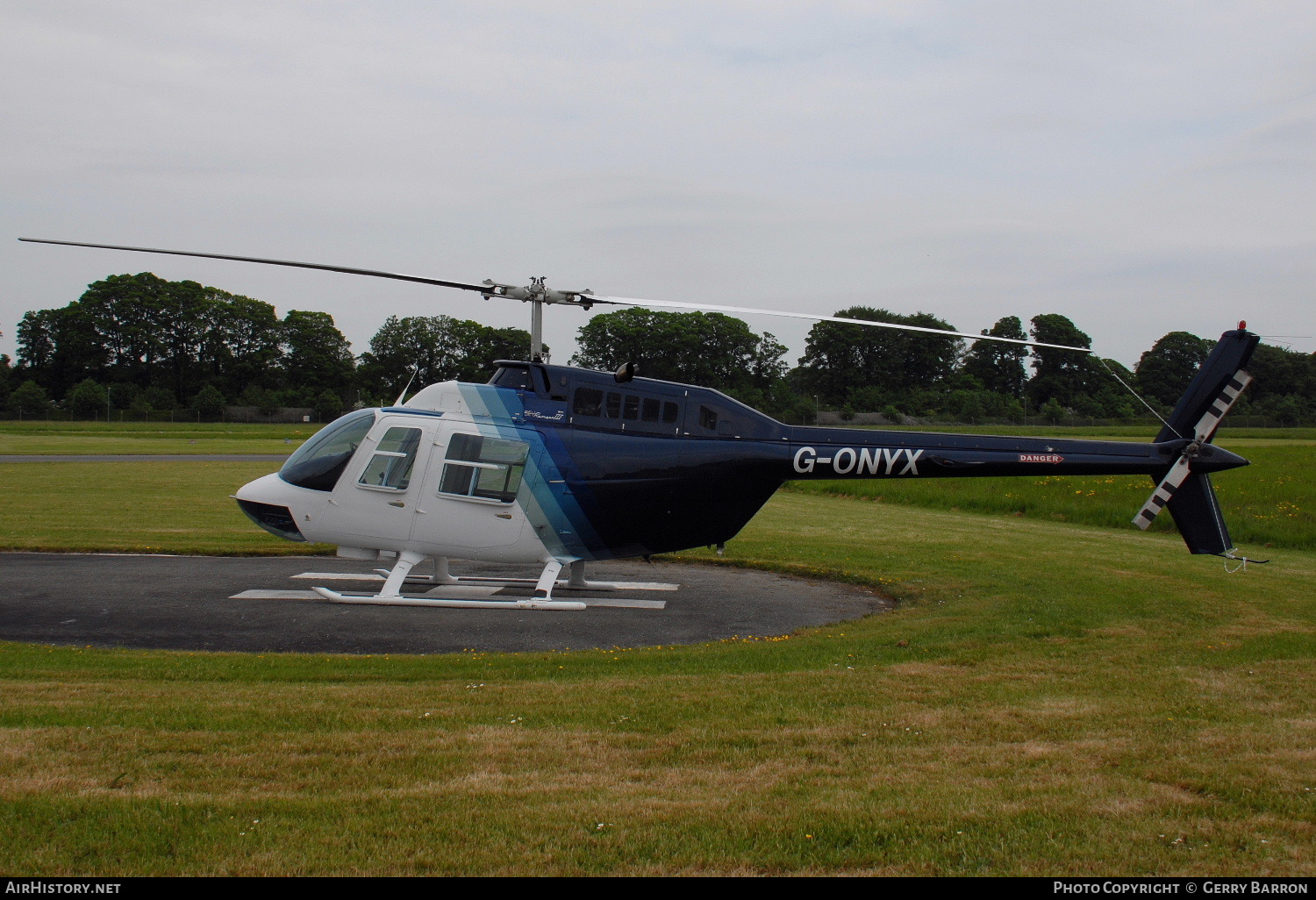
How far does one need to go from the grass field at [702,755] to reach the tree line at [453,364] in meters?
13.7

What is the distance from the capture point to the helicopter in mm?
12250

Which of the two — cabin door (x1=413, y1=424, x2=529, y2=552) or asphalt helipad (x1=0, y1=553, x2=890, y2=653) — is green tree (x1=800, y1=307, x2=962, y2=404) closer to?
asphalt helipad (x1=0, y1=553, x2=890, y2=653)

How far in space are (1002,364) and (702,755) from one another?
67.9m

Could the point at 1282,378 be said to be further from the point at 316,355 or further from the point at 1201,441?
the point at 1201,441

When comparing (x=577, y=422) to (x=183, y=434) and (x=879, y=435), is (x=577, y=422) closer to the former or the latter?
(x=879, y=435)

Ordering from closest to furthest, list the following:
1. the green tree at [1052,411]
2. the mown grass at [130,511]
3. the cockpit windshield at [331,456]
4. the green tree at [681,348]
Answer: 1. the cockpit windshield at [331,456]
2. the mown grass at [130,511]
3. the green tree at [681,348]
4. the green tree at [1052,411]

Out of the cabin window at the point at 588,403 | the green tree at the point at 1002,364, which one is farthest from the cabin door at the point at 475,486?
the green tree at the point at 1002,364

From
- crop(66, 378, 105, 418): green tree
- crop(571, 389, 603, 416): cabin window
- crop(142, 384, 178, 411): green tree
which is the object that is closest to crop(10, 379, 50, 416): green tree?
crop(66, 378, 105, 418): green tree

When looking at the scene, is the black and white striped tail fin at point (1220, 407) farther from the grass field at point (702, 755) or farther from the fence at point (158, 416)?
the fence at point (158, 416)

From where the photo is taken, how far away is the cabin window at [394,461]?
12469 millimetres

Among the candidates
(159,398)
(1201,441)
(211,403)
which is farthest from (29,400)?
(1201,441)

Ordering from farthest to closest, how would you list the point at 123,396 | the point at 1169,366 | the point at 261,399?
the point at 1169,366, the point at 123,396, the point at 261,399

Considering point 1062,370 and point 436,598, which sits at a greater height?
point 1062,370

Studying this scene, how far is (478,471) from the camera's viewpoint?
12398mm
